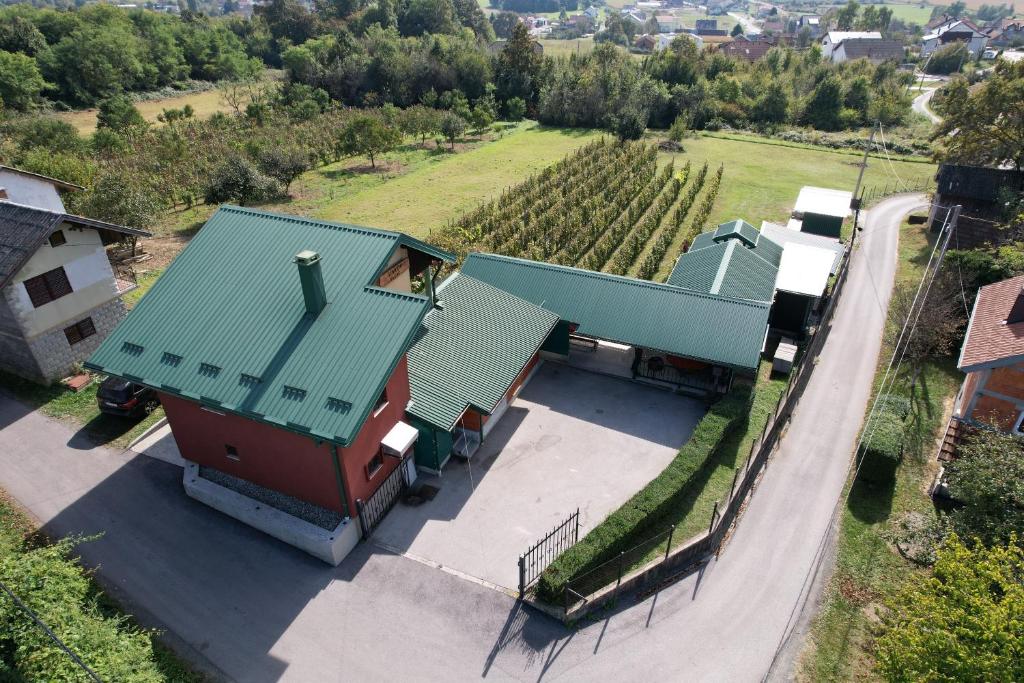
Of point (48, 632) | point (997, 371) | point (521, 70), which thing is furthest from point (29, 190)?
point (521, 70)

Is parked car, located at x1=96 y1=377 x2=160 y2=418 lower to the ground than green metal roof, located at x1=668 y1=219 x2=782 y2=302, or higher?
lower

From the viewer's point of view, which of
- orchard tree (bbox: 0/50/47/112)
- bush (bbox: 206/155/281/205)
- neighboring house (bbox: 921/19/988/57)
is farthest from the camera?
neighboring house (bbox: 921/19/988/57)

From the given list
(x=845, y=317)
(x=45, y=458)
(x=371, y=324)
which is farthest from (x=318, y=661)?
(x=845, y=317)

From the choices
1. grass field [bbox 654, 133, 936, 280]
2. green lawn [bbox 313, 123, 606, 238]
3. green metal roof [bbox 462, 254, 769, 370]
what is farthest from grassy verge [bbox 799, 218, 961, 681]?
green lawn [bbox 313, 123, 606, 238]

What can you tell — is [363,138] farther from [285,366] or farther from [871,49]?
[871,49]

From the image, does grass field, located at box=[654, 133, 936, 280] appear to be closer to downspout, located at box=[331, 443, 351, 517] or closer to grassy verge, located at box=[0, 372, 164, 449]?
downspout, located at box=[331, 443, 351, 517]

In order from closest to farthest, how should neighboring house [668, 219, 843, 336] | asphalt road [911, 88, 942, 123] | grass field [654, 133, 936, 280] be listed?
neighboring house [668, 219, 843, 336], grass field [654, 133, 936, 280], asphalt road [911, 88, 942, 123]

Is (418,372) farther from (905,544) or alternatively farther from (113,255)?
(113,255)
